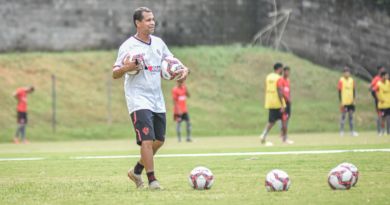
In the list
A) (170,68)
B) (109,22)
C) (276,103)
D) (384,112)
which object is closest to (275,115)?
(276,103)

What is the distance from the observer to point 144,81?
13000 mm

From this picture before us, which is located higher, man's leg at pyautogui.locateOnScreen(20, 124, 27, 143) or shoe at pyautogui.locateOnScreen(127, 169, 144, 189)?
shoe at pyautogui.locateOnScreen(127, 169, 144, 189)

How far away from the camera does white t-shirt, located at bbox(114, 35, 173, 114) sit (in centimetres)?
1295

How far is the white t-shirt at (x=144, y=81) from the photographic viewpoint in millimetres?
12945

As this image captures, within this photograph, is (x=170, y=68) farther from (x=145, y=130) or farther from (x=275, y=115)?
(x=275, y=115)

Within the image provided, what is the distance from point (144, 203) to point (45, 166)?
24.2 ft

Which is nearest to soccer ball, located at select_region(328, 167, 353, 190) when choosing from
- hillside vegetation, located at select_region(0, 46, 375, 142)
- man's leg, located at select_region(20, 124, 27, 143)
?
man's leg, located at select_region(20, 124, 27, 143)

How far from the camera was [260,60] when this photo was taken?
146 feet

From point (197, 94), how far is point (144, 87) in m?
28.7

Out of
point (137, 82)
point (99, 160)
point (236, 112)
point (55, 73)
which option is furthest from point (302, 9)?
point (137, 82)

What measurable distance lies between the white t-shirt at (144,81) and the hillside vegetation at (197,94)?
22822 mm

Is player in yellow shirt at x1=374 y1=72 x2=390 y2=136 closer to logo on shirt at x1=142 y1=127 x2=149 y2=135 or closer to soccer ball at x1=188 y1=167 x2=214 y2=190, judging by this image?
logo on shirt at x1=142 y1=127 x2=149 y2=135

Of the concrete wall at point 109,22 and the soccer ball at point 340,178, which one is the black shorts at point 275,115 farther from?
the concrete wall at point 109,22

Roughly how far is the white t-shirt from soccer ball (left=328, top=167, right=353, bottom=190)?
261 centimetres
